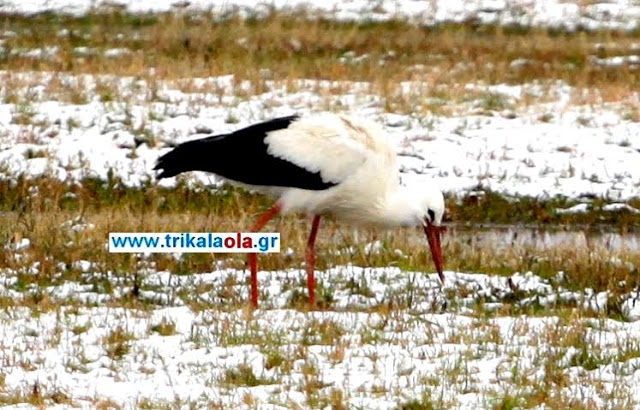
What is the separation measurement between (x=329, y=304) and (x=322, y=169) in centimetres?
103

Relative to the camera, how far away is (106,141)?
15.1 metres

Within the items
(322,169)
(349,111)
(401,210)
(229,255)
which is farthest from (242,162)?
(349,111)

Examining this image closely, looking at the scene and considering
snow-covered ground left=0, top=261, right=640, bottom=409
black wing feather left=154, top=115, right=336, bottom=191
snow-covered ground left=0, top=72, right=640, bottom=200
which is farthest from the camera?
snow-covered ground left=0, top=72, right=640, bottom=200

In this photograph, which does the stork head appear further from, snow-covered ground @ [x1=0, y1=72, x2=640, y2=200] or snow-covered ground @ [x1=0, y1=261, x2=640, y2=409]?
snow-covered ground @ [x1=0, y1=72, x2=640, y2=200]

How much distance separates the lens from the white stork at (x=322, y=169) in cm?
1022

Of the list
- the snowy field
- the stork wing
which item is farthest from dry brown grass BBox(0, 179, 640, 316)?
the stork wing

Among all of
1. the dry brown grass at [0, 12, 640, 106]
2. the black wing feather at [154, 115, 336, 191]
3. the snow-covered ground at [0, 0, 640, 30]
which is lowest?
the black wing feather at [154, 115, 336, 191]

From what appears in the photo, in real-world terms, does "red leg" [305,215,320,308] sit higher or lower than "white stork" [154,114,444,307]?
lower

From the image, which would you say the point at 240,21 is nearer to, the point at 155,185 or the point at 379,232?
the point at 155,185

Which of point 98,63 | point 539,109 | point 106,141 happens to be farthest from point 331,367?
point 98,63

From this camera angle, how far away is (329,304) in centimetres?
972

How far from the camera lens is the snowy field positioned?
7.46m

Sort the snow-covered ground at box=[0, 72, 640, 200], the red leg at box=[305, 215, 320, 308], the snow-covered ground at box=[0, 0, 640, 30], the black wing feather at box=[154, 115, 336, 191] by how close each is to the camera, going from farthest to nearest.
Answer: the snow-covered ground at box=[0, 0, 640, 30] → the snow-covered ground at box=[0, 72, 640, 200] → the black wing feather at box=[154, 115, 336, 191] → the red leg at box=[305, 215, 320, 308]

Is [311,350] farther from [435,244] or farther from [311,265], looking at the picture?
[435,244]
